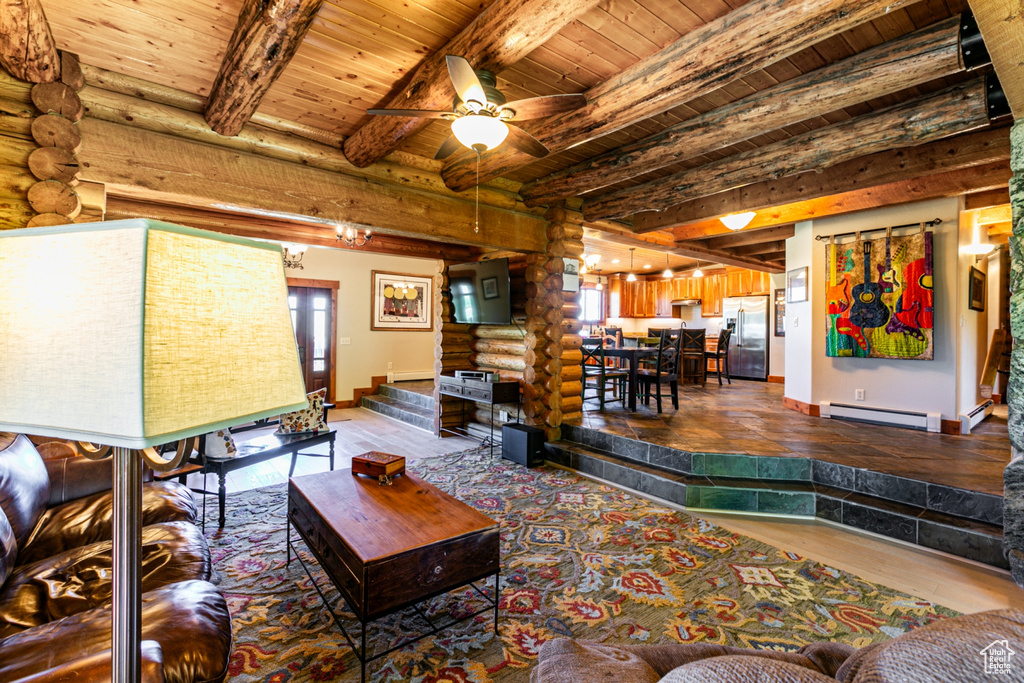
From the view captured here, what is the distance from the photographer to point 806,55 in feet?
8.49

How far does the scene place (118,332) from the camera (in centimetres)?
57

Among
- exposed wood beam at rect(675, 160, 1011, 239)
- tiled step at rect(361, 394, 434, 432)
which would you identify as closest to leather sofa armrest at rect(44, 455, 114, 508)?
tiled step at rect(361, 394, 434, 432)

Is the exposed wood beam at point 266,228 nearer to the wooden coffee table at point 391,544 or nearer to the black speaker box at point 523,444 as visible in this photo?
the black speaker box at point 523,444

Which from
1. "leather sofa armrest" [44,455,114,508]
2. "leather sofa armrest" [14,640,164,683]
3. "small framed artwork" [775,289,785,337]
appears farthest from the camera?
"small framed artwork" [775,289,785,337]

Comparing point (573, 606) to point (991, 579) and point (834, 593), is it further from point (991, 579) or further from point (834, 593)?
point (991, 579)

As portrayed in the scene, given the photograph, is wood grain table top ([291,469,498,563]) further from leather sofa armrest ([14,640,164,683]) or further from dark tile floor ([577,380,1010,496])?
dark tile floor ([577,380,1010,496])

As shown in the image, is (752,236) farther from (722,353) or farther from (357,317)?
(357,317)

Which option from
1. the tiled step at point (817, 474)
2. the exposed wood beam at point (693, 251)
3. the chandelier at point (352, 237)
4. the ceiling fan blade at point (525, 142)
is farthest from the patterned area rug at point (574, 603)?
the exposed wood beam at point (693, 251)

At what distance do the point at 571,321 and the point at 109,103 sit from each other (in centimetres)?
420

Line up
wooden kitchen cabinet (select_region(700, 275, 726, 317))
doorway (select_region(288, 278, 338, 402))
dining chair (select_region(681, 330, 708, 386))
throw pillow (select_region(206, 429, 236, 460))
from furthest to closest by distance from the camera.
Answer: wooden kitchen cabinet (select_region(700, 275, 726, 317))
dining chair (select_region(681, 330, 708, 386))
doorway (select_region(288, 278, 338, 402))
throw pillow (select_region(206, 429, 236, 460))

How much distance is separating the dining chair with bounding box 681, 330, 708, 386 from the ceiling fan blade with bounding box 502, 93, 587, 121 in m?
5.17

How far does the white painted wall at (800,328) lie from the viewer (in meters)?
5.41

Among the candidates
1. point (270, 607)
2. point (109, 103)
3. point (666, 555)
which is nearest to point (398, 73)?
point (109, 103)

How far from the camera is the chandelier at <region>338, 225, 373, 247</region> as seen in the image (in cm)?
557
